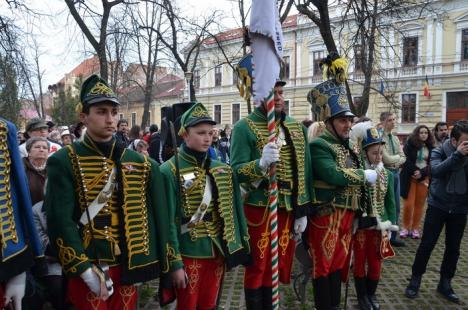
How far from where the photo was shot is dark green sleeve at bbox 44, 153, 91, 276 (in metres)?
2.38

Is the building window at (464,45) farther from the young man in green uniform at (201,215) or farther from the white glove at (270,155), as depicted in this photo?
the young man in green uniform at (201,215)

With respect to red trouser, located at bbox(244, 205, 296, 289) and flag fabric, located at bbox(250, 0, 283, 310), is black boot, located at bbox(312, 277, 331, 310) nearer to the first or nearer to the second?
red trouser, located at bbox(244, 205, 296, 289)

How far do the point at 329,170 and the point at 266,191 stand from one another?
24.5 inches

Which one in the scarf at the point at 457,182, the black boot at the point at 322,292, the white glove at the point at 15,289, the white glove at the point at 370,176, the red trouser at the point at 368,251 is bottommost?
the black boot at the point at 322,292

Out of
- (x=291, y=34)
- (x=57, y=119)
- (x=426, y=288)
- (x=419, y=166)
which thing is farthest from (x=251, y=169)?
(x=57, y=119)

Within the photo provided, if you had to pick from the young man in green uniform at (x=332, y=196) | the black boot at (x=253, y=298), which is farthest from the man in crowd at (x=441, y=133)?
the black boot at (x=253, y=298)

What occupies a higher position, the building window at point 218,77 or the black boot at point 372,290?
the building window at point 218,77

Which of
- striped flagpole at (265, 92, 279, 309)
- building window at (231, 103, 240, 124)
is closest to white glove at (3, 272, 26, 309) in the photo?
striped flagpole at (265, 92, 279, 309)

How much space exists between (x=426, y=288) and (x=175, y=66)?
16.4 meters

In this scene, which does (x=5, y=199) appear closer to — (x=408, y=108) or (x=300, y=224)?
(x=300, y=224)

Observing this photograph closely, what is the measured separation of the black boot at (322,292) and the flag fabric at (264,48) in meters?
1.90

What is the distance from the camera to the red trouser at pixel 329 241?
3.89 m

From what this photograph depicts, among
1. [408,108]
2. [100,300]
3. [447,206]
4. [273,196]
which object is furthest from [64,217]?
[408,108]

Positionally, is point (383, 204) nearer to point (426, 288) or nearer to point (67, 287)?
point (426, 288)
